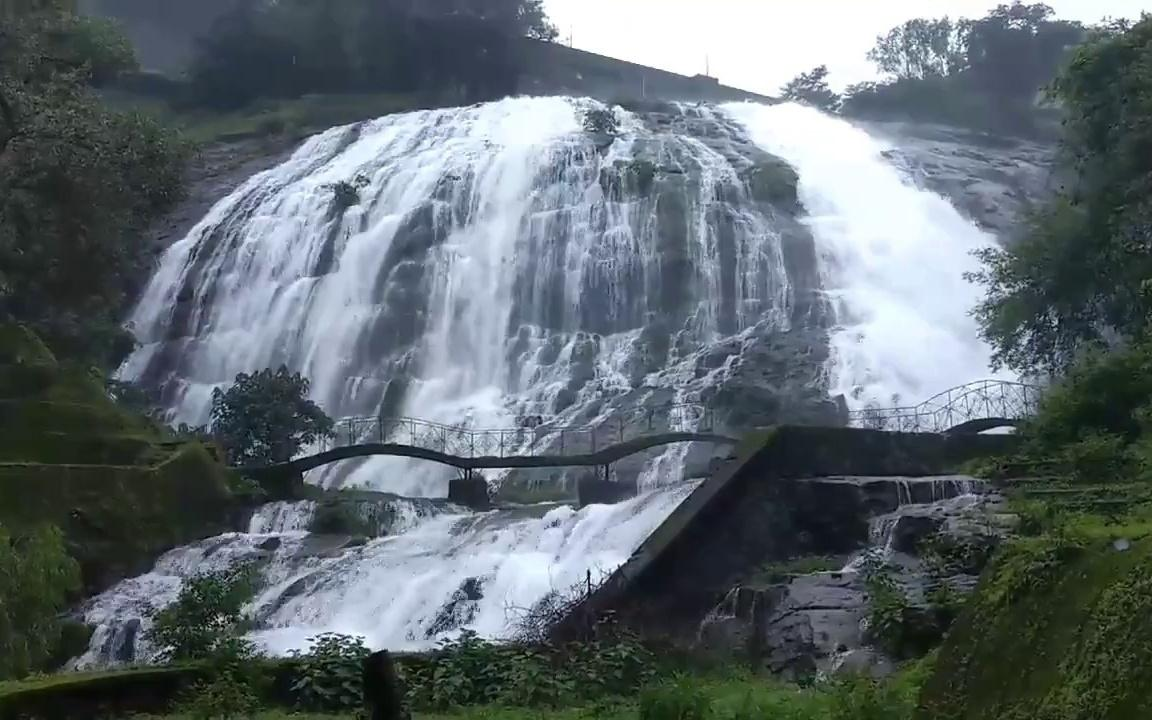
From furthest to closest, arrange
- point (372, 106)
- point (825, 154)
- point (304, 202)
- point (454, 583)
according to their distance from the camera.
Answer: point (372, 106), point (825, 154), point (304, 202), point (454, 583)

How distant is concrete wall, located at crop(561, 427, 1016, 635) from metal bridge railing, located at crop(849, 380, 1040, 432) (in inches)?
407

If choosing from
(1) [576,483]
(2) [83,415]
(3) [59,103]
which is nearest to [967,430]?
(1) [576,483]

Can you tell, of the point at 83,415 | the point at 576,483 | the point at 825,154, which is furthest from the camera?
the point at 825,154

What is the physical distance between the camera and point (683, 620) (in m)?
14.3

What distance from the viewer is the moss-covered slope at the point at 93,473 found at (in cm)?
1975

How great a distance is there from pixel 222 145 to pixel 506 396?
24065 mm

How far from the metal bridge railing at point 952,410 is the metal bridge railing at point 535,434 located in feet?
10.5

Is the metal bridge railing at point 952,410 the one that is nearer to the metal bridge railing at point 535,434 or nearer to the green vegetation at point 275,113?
the metal bridge railing at point 535,434

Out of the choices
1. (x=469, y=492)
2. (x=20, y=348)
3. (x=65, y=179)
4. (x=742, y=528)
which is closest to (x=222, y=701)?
(x=742, y=528)

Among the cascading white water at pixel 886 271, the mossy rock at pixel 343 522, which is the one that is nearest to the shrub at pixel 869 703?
the mossy rock at pixel 343 522

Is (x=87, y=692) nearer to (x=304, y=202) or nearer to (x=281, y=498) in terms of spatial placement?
(x=281, y=498)

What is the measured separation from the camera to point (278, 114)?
2101 inches

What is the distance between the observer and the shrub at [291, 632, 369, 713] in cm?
979

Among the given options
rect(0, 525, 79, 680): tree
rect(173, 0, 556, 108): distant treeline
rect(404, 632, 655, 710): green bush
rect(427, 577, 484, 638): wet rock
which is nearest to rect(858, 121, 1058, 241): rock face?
rect(173, 0, 556, 108): distant treeline
